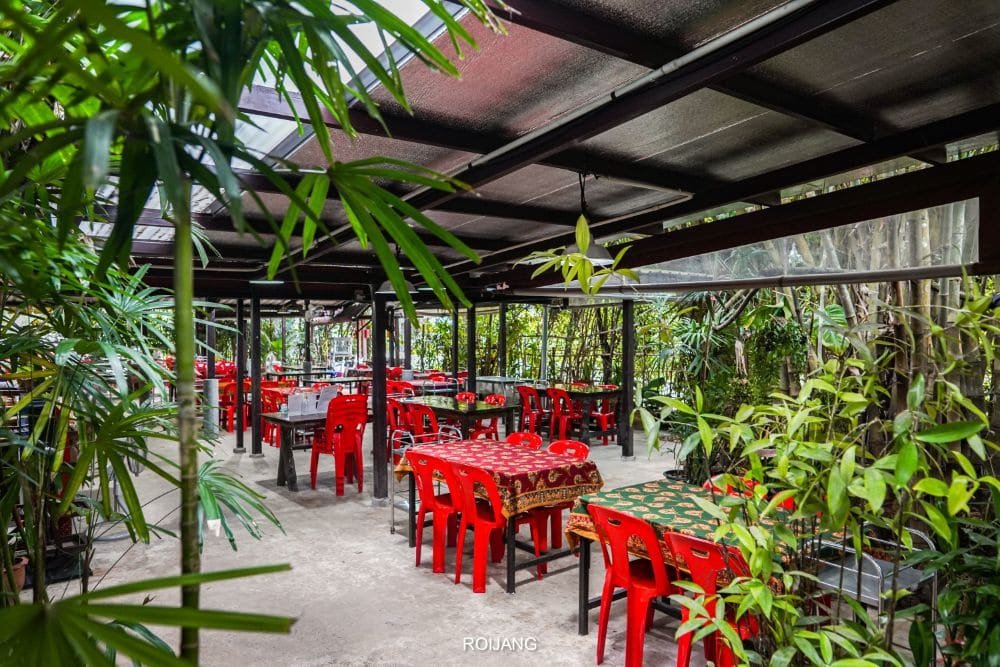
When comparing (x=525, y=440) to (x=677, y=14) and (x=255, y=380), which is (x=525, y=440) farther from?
(x=255, y=380)

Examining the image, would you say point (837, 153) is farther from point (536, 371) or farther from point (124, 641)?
point (536, 371)

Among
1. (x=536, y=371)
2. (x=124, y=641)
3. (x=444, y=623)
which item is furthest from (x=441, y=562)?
(x=536, y=371)

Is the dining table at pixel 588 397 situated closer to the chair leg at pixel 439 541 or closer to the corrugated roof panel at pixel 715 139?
the chair leg at pixel 439 541

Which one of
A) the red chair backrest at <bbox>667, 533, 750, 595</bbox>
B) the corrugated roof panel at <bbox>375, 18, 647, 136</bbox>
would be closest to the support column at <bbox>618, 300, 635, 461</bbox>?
the red chair backrest at <bbox>667, 533, 750, 595</bbox>

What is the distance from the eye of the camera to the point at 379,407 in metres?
5.79

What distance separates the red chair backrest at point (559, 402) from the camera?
327 inches

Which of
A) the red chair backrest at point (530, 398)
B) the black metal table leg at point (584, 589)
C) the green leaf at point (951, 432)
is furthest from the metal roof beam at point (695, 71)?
the red chair backrest at point (530, 398)

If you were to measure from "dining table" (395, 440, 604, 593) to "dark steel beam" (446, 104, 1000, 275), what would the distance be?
1612 mm

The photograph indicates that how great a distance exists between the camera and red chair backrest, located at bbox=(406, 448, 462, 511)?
12.6 feet

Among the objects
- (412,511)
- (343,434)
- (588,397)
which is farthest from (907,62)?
(588,397)

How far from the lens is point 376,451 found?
5684mm

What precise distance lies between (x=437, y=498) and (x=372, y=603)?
0.83 metres

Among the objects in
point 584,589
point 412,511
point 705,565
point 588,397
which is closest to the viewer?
point 705,565

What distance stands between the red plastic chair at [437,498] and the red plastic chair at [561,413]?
421 centimetres
